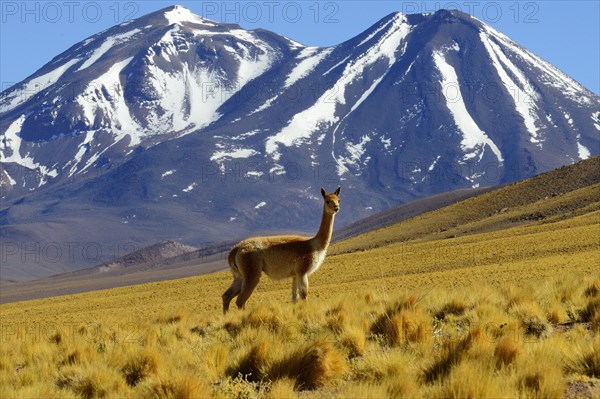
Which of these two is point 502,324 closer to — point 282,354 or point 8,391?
point 282,354

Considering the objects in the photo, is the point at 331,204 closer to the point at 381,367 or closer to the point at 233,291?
the point at 233,291

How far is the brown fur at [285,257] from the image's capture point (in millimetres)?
15000

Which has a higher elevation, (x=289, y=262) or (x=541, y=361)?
(x=289, y=262)

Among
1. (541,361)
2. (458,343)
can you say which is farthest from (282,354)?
(541,361)

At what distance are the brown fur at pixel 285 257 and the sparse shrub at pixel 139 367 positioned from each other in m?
5.31

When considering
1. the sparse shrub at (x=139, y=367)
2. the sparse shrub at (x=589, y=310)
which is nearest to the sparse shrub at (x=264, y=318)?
the sparse shrub at (x=139, y=367)

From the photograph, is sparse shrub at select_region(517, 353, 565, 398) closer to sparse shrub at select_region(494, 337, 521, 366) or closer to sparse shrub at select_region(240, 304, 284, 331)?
sparse shrub at select_region(494, 337, 521, 366)

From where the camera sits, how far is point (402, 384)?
7.92m

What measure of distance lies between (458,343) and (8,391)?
4.12 m

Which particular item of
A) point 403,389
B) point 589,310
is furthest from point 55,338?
point 403,389

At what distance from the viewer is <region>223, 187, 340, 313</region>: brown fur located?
591 inches

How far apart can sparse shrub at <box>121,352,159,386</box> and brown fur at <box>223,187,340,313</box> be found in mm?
5314

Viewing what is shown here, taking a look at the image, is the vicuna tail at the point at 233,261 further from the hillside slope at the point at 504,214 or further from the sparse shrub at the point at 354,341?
the hillside slope at the point at 504,214

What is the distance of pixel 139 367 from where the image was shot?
9.62 metres
